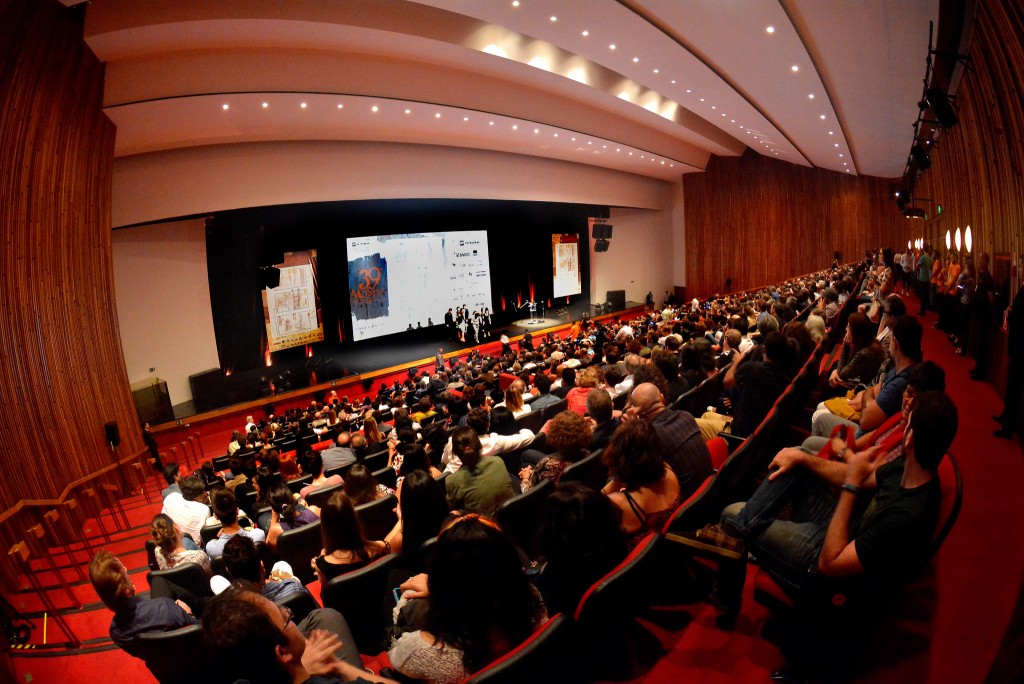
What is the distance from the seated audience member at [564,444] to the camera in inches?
125

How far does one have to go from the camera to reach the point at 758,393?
10.9 ft

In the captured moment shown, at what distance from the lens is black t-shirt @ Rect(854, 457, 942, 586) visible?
1.49m

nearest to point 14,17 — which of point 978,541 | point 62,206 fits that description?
point 62,206

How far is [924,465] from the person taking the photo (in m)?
1.51

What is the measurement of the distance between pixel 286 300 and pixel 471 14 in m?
8.81

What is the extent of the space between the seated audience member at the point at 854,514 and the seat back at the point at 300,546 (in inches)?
98.1

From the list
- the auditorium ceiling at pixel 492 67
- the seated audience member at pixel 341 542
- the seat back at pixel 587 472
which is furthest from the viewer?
the auditorium ceiling at pixel 492 67

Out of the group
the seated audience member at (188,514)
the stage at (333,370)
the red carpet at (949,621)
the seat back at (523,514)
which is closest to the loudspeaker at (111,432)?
the stage at (333,370)

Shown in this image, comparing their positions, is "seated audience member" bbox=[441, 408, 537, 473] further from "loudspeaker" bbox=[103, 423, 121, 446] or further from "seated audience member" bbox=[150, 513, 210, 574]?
"loudspeaker" bbox=[103, 423, 121, 446]

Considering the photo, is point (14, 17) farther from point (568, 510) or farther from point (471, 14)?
point (568, 510)

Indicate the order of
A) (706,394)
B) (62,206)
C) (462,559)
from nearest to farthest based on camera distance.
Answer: (462,559), (706,394), (62,206)

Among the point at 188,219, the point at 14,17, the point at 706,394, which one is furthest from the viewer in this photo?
the point at 188,219

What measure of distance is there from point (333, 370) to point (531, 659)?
44.0ft

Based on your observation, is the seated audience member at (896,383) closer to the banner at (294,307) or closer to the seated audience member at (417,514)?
the seated audience member at (417,514)
